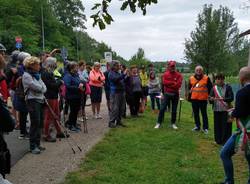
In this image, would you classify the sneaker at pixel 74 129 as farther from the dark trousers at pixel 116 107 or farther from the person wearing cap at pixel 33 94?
the person wearing cap at pixel 33 94

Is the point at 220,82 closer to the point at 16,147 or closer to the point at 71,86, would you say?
the point at 71,86

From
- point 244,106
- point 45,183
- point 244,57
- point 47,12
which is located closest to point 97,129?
point 45,183

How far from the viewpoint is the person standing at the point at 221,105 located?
1036 centimetres

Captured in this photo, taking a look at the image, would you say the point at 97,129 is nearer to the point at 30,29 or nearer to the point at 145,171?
the point at 145,171

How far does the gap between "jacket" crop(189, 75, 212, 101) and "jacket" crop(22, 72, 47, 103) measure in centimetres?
479

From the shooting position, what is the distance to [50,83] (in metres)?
9.89

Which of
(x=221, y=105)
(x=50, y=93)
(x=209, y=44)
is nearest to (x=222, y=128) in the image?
(x=221, y=105)

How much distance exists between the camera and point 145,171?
766cm

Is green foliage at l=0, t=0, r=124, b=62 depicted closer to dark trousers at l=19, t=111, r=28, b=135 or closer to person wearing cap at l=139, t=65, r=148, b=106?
person wearing cap at l=139, t=65, r=148, b=106

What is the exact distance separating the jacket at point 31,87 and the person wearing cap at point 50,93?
46.4 inches

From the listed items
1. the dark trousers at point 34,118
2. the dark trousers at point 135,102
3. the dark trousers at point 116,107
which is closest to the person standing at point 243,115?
the dark trousers at point 34,118

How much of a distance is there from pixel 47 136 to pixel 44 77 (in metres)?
1.31

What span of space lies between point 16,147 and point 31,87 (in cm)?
149

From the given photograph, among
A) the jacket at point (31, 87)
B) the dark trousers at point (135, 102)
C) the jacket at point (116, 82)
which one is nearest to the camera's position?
the jacket at point (31, 87)
